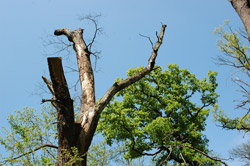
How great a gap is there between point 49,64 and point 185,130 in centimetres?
1311

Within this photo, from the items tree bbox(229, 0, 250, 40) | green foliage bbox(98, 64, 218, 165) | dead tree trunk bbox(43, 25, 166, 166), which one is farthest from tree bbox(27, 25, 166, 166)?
green foliage bbox(98, 64, 218, 165)

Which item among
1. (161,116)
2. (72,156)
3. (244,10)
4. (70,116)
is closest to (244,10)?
(244,10)

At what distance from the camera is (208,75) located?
17141 mm

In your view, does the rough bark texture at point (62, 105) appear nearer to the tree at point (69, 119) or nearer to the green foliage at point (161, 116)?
the tree at point (69, 119)

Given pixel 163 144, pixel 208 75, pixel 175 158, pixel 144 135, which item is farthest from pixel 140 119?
pixel 208 75

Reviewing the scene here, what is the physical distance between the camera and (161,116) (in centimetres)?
1672

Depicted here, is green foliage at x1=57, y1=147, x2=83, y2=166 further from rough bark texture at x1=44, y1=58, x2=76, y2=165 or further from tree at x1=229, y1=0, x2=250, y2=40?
tree at x1=229, y1=0, x2=250, y2=40

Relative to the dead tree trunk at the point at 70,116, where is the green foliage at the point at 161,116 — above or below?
above

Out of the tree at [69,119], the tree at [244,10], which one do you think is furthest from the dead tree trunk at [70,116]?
the tree at [244,10]

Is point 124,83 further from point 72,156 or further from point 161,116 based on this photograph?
point 161,116

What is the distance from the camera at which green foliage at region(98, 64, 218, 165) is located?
14023 mm

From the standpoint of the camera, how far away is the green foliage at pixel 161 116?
552 inches

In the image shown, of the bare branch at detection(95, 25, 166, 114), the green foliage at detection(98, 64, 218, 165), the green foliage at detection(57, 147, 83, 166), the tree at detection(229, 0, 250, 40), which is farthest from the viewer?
the green foliage at detection(98, 64, 218, 165)

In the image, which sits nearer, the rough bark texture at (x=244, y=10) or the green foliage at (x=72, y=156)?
the green foliage at (x=72, y=156)
